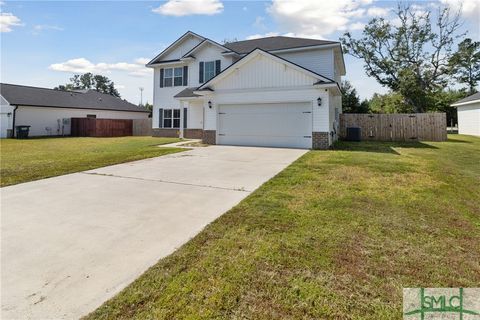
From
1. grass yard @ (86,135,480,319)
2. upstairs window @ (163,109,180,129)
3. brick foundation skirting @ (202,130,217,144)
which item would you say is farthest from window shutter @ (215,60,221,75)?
grass yard @ (86,135,480,319)

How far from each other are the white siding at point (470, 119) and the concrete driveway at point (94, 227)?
24740 millimetres

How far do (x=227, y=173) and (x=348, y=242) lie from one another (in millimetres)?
4595

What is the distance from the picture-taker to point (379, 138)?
19266 mm

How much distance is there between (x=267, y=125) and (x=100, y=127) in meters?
17.6

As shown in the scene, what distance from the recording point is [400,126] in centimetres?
1895

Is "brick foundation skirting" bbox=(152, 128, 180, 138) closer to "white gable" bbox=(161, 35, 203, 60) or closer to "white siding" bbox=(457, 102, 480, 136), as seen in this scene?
"white gable" bbox=(161, 35, 203, 60)

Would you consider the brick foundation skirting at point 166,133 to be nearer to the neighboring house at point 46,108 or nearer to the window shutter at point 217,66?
the window shutter at point 217,66

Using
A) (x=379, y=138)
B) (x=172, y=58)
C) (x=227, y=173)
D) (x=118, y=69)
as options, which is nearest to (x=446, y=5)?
(x=379, y=138)

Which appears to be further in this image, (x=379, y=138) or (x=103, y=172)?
(x=379, y=138)

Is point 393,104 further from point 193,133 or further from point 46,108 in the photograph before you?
point 46,108

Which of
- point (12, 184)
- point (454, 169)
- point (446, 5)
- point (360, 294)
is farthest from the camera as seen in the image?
point (446, 5)

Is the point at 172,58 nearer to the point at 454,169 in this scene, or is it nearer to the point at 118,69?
the point at 454,169

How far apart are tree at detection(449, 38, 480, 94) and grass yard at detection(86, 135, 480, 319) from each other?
103ft

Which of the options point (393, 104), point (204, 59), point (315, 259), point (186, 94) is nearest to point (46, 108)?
point (186, 94)
